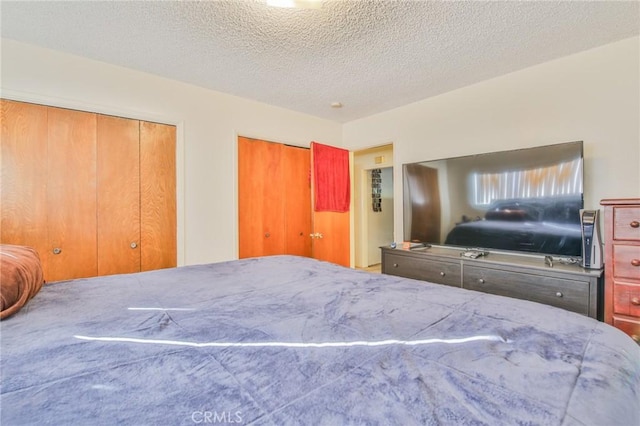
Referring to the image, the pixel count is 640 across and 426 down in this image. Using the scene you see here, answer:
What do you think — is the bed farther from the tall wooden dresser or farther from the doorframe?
the doorframe

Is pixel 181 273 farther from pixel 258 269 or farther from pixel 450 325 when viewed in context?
pixel 450 325

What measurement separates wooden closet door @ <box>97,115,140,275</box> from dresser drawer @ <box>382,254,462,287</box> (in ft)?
8.37

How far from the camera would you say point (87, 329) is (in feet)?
3.04

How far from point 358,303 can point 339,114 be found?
3.15 metres

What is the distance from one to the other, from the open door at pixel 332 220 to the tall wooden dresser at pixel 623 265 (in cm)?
269

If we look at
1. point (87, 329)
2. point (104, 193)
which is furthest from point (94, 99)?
point (87, 329)

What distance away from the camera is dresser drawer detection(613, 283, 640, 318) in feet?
5.84

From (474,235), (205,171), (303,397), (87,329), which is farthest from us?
(205,171)

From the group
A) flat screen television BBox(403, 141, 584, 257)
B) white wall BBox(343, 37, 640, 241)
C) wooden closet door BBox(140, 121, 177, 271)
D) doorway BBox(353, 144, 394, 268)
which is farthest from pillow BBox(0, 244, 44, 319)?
doorway BBox(353, 144, 394, 268)

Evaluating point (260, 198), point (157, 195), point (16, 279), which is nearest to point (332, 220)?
point (260, 198)

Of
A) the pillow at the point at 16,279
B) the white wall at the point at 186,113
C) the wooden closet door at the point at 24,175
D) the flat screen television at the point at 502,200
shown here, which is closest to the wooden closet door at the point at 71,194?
the wooden closet door at the point at 24,175

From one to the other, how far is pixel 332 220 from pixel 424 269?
153 centimetres

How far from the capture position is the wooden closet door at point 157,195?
2.66 m

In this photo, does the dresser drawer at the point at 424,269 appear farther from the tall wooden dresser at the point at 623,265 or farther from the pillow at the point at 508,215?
the tall wooden dresser at the point at 623,265
